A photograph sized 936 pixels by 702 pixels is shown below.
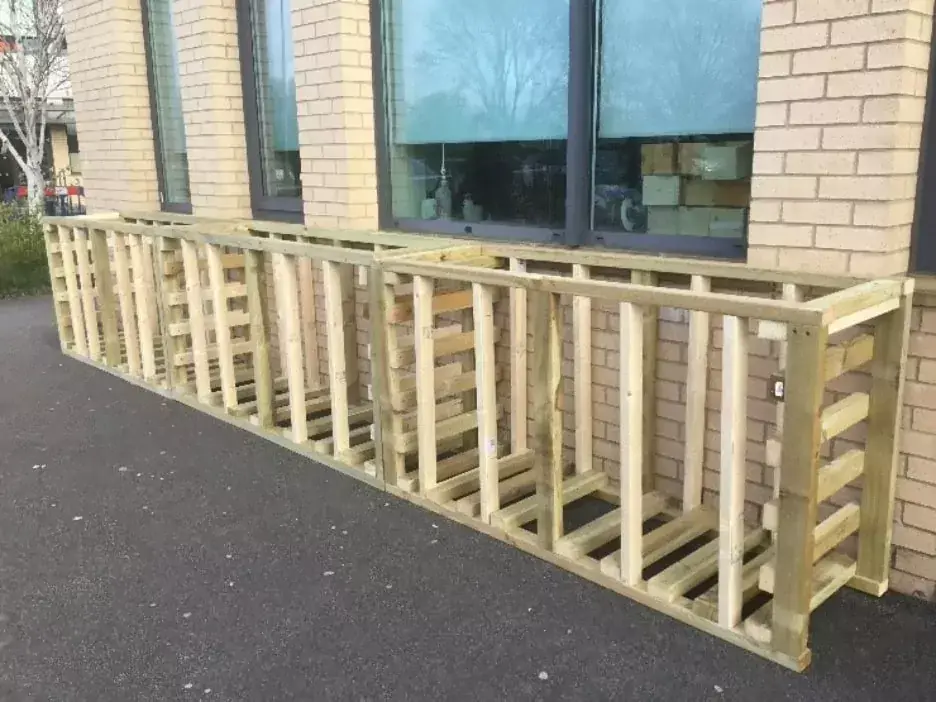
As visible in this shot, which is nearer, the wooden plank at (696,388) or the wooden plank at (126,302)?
the wooden plank at (696,388)

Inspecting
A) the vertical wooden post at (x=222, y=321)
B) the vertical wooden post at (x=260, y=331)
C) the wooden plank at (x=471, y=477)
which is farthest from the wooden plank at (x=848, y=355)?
the vertical wooden post at (x=222, y=321)

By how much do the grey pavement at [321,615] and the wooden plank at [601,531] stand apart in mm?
98

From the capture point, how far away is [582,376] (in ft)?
13.0

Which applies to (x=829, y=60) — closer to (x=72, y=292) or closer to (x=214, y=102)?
(x=214, y=102)

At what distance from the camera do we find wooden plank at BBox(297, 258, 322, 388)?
5504 millimetres

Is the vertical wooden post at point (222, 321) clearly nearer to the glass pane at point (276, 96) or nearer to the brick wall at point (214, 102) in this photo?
the glass pane at point (276, 96)

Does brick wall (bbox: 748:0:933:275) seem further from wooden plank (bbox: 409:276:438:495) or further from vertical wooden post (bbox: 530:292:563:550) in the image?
wooden plank (bbox: 409:276:438:495)

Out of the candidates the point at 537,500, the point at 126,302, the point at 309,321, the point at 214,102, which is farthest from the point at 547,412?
the point at 214,102

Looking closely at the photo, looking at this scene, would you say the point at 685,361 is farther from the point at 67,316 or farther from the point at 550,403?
the point at 67,316

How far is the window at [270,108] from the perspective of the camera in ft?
19.5

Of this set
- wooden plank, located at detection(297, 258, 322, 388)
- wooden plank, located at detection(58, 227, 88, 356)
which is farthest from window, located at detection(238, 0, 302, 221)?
wooden plank, located at detection(58, 227, 88, 356)

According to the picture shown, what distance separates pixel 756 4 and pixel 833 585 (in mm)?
2214

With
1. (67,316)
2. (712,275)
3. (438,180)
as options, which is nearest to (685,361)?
(712,275)

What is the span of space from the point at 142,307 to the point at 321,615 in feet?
11.0
